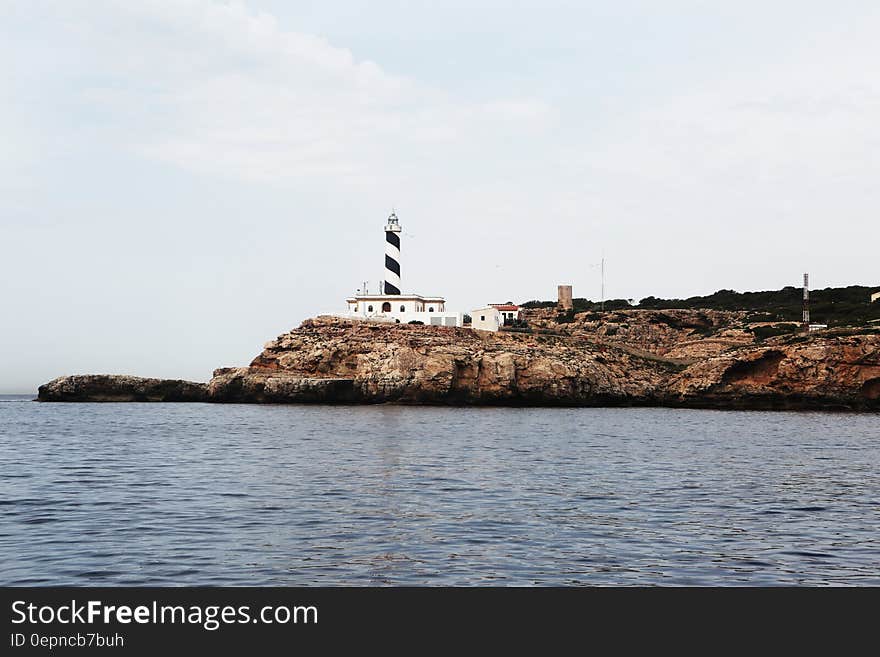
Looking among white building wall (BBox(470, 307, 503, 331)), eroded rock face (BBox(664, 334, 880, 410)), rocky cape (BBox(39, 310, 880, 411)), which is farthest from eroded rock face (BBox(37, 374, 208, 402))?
eroded rock face (BBox(664, 334, 880, 410))

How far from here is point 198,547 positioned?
57.8 feet

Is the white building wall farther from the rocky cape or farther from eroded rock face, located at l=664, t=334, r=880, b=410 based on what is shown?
eroded rock face, located at l=664, t=334, r=880, b=410

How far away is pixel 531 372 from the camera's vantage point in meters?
87.3

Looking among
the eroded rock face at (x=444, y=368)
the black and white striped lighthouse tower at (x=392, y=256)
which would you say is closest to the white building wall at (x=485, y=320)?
the eroded rock face at (x=444, y=368)

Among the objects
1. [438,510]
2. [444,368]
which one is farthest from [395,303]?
[438,510]

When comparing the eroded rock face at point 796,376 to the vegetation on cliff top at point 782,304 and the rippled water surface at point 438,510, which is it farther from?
the rippled water surface at point 438,510

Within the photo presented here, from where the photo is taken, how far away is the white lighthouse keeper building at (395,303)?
10869cm

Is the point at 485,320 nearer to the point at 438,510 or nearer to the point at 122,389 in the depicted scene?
the point at 122,389

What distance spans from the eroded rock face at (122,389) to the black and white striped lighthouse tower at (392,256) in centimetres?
2929

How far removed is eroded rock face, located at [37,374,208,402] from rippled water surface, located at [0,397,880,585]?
188ft

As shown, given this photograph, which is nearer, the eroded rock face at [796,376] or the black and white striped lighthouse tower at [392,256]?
the eroded rock face at [796,376]
